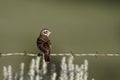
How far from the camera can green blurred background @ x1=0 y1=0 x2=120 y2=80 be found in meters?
3.30

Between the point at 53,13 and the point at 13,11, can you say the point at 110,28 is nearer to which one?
the point at 53,13

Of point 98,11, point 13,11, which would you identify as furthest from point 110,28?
point 13,11

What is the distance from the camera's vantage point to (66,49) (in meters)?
3.35

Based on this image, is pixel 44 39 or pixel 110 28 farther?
pixel 110 28

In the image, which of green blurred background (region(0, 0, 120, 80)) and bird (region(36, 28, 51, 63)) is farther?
green blurred background (region(0, 0, 120, 80))

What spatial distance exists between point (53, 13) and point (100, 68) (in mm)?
406

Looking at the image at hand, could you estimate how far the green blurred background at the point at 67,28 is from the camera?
330 cm

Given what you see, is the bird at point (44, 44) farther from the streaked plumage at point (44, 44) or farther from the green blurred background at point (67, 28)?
the green blurred background at point (67, 28)

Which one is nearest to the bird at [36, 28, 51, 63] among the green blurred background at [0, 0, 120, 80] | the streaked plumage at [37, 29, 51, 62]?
the streaked plumage at [37, 29, 51, 62]

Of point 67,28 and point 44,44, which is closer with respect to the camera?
point 44,44

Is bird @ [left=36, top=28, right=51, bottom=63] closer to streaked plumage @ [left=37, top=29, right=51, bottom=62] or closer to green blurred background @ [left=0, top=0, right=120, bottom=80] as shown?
streaked plumage @ [left=37, top=29, right=51, bottom=62]


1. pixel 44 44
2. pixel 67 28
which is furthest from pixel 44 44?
pixel 67 28

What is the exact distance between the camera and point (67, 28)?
3393 mm

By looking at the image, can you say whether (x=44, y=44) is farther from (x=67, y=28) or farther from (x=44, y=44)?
(x=67, y=28)
